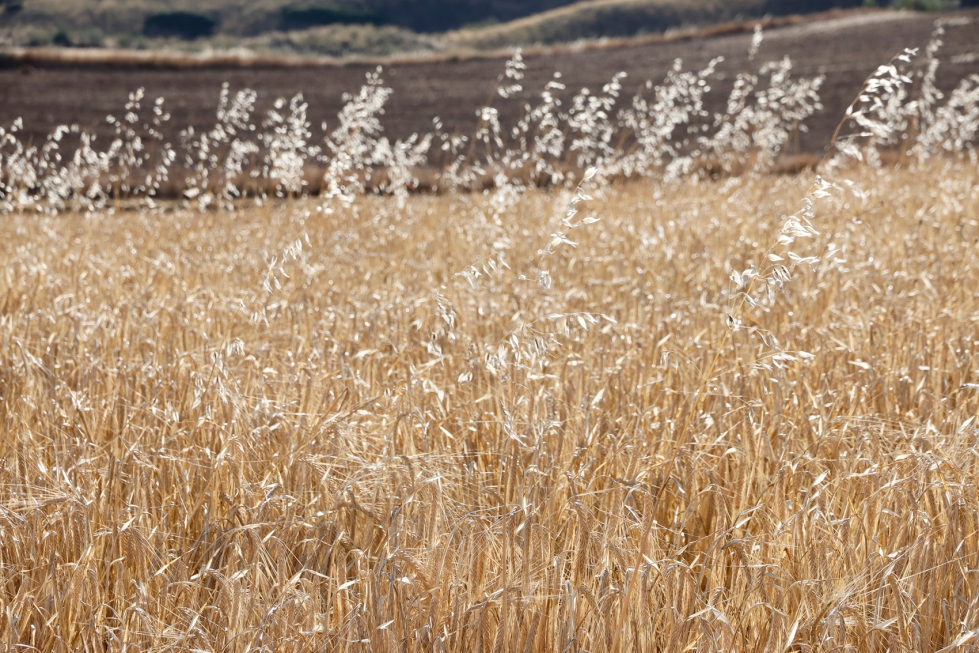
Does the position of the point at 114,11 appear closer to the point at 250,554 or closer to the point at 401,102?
the point at 401,102

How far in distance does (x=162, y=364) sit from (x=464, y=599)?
60.4 inches

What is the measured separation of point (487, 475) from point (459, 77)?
71.8 feet

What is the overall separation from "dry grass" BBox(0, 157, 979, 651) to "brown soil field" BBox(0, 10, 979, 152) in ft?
39.1

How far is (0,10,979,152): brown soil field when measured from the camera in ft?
53.0

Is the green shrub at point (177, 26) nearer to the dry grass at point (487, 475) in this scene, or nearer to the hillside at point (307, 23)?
the hillside at point (307, 23)

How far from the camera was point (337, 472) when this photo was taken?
1.76 m

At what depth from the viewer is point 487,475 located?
1.84m

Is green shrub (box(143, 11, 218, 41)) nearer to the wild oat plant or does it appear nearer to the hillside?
the hillside

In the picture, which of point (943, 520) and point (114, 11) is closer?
point (943, 520)

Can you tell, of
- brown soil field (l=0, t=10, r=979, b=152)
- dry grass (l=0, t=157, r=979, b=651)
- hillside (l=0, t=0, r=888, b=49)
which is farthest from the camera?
hillside (l=0, t=0, r=888, b=49)

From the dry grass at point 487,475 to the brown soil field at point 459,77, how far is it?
11.9m

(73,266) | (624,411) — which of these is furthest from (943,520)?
(73,266)

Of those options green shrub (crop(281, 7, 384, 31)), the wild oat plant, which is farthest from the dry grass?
green shrub (crop(281, 7, 384, 31))

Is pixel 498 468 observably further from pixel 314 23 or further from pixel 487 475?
pixel 314 23
